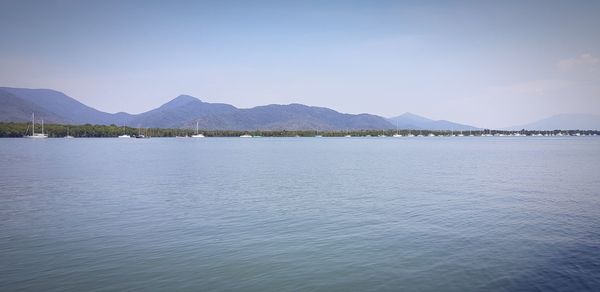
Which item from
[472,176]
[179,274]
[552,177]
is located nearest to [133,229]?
[179,274]

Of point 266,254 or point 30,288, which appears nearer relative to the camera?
point 30,288

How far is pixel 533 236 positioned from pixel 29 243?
29.1m

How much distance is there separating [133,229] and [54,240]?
4.28m

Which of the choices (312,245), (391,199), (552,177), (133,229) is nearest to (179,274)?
(312,245)

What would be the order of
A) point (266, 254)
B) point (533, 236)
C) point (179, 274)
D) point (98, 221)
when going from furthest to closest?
point (98, 221) → point (533, 236) → point (266, 254) → point (179, 274)

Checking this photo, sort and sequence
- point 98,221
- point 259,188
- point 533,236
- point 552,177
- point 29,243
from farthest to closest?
point 552,177 < point 259,188 < point 98,221 < point 533,236 < point 29,243

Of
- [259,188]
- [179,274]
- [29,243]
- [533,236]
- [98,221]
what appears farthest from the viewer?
[259,188]

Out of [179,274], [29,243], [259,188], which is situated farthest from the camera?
[259,188]

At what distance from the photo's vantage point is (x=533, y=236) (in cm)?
2439

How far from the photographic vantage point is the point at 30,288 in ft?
51.9

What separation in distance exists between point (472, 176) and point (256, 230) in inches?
1655

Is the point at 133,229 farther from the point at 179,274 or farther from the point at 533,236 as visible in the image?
the point at 533,236

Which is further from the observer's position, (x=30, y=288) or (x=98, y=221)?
(x=98, y=221)

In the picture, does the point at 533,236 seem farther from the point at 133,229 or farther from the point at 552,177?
the point at 552,177
